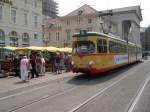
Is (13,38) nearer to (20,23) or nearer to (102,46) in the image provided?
(20,23)

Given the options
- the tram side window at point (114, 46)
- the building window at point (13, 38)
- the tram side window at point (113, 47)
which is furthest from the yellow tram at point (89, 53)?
the building window at point (13, 38)

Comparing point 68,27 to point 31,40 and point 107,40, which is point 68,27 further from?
point 107,40

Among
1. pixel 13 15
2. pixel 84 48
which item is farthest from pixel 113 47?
pixel 13 15

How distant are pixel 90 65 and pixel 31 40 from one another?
103ft

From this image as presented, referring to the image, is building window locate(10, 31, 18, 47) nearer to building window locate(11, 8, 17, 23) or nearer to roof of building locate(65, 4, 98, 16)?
building window locate(11, 8, 17, 23)

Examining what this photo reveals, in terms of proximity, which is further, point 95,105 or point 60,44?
point 60,44

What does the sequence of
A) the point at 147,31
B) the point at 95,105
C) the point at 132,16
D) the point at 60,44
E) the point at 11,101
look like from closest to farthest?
the point at 95,105 < the point at 11,101 < the point at 60,44 < the point at 132,16 < the point at 147,31

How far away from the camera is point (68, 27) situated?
3514 inches

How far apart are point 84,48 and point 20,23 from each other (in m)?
28.3

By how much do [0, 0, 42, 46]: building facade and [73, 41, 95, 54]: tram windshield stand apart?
21.5 metres

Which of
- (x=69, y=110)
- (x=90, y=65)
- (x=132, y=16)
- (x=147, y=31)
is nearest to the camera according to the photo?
(x=69, y=110)

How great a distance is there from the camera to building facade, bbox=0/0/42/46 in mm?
44094

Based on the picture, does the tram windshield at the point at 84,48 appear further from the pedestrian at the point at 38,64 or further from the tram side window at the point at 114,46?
the pedestrian at the point at 38,64

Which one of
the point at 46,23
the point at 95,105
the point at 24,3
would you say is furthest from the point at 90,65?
the point at 46,23
